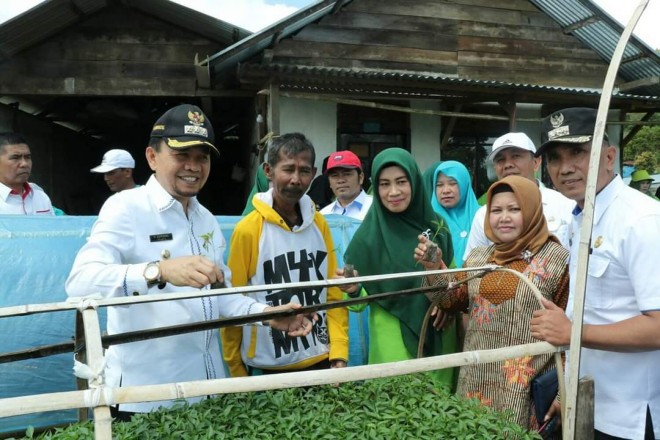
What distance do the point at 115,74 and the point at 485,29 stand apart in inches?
245

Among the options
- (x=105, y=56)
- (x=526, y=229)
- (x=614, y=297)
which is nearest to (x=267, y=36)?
(x=105, y=56)

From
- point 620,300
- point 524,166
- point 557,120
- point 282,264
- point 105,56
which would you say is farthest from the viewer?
point 105,56

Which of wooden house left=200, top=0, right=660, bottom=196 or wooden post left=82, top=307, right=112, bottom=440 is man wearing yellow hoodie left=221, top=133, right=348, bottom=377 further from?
wooden house left=200, top=0, right=660, bottom=196

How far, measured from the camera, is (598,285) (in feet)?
6.51

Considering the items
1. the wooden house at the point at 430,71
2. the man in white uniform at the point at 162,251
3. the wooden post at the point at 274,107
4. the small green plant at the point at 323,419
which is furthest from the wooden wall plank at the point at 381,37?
the small green plant at the point at 323,419

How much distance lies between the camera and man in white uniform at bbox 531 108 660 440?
1.80 m

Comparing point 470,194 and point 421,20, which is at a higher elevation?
point 421,20

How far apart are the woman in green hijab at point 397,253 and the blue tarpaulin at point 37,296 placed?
0.78 feet

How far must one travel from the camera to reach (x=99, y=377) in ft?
4.17

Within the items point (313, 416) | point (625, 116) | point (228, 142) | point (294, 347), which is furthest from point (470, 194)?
point (228, 142)

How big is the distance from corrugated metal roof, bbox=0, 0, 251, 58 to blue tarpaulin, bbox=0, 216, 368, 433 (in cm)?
519

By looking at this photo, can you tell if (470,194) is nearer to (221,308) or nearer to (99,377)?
(221,308)

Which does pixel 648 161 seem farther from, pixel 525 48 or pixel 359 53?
pixel 359 53

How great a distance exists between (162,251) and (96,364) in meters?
0.91
